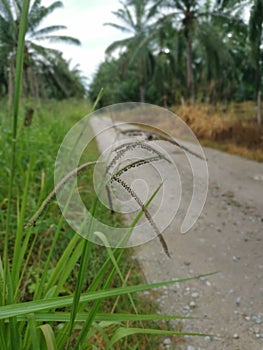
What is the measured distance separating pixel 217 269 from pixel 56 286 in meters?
1.24

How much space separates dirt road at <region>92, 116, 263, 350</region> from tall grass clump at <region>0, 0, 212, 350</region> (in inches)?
6.4

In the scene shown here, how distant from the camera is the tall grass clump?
51 cm

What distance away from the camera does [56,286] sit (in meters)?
0.75

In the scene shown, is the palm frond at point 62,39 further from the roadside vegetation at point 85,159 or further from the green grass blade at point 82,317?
the green grass blade at point 82,317

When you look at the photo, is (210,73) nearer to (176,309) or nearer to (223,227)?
(223,227)

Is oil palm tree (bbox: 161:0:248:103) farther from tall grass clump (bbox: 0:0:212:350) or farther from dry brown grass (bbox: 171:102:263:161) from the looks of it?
tall grass clump (bbox: 0:0:212:350)

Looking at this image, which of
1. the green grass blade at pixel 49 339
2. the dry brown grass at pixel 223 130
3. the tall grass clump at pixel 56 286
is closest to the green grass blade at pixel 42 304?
the tall grass clump at pixel 56 286

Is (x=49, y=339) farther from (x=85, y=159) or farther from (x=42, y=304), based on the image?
(x=85, y=159)

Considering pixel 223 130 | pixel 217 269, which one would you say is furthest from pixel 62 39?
pixel 217 269

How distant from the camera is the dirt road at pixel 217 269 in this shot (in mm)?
1255

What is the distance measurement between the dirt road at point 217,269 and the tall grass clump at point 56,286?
16cm

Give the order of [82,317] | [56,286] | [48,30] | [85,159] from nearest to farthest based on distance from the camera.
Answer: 1. [82,317]
2. [56,286]
3. [85,159]
4. [48,30]

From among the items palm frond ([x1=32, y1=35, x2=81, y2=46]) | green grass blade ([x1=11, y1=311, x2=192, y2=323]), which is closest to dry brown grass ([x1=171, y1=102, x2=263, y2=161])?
green grass blade ([x1=11, y1=311, x2=192, y2=323])

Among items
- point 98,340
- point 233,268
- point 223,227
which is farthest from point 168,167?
point 223,227
